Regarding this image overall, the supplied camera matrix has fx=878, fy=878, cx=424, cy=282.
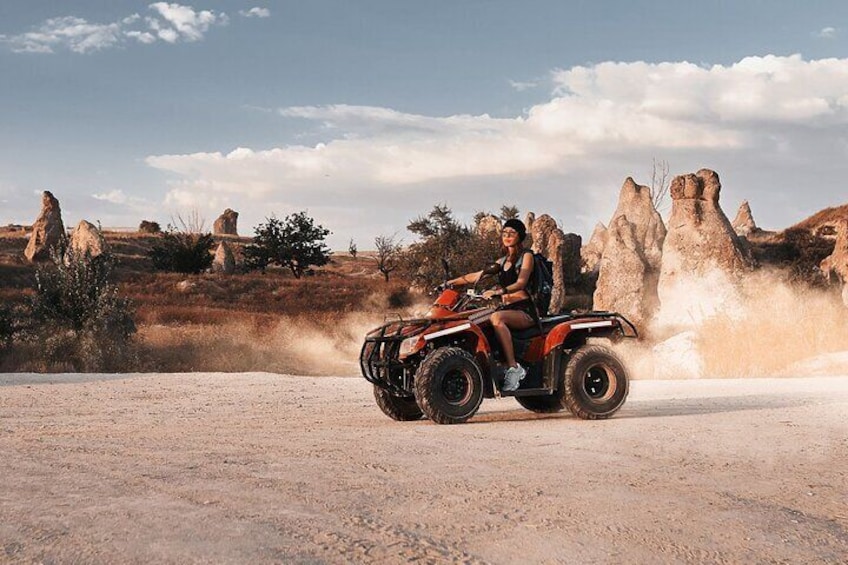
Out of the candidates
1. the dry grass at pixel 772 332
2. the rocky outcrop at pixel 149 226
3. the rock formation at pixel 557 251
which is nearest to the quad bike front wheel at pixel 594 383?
the dry grass at pixel 772 332

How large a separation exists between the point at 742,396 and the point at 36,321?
Result: 19491mm

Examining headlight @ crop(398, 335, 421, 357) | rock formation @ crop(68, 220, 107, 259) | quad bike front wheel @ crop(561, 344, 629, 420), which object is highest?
rock formation @ crop(68, 220, 107, 259)

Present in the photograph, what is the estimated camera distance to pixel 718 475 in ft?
22.0

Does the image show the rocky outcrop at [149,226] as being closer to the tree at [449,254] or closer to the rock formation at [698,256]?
the tree at [449,254]

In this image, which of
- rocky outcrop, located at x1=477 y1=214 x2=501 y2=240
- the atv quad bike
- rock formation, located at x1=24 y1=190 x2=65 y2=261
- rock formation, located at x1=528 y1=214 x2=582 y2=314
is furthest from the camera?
rock formation, located at x1=24 y1=190 x2=65 y2=261

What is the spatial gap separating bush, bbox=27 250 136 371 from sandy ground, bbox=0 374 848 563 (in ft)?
43.8

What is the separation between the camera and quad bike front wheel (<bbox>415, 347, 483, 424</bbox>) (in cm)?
954

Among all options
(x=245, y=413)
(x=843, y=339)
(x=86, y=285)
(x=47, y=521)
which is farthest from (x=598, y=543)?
(x=86, y=285)

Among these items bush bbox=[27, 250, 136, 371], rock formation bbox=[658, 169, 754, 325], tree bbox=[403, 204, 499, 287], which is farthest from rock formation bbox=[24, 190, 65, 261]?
rock formation bbox=[658, 169, 754, 325]

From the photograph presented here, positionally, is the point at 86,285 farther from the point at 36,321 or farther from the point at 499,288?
the point at 499,288

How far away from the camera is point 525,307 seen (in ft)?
33.6

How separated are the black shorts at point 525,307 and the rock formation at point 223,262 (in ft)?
206

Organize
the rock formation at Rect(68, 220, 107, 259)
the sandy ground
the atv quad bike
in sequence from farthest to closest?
the rock formation at Rect(68, 220, 107, 259), the atv quad bike, the sandy ground

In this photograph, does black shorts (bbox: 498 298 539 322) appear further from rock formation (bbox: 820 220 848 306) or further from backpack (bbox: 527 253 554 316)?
rock formation (bbox: 820 220 848 306)
